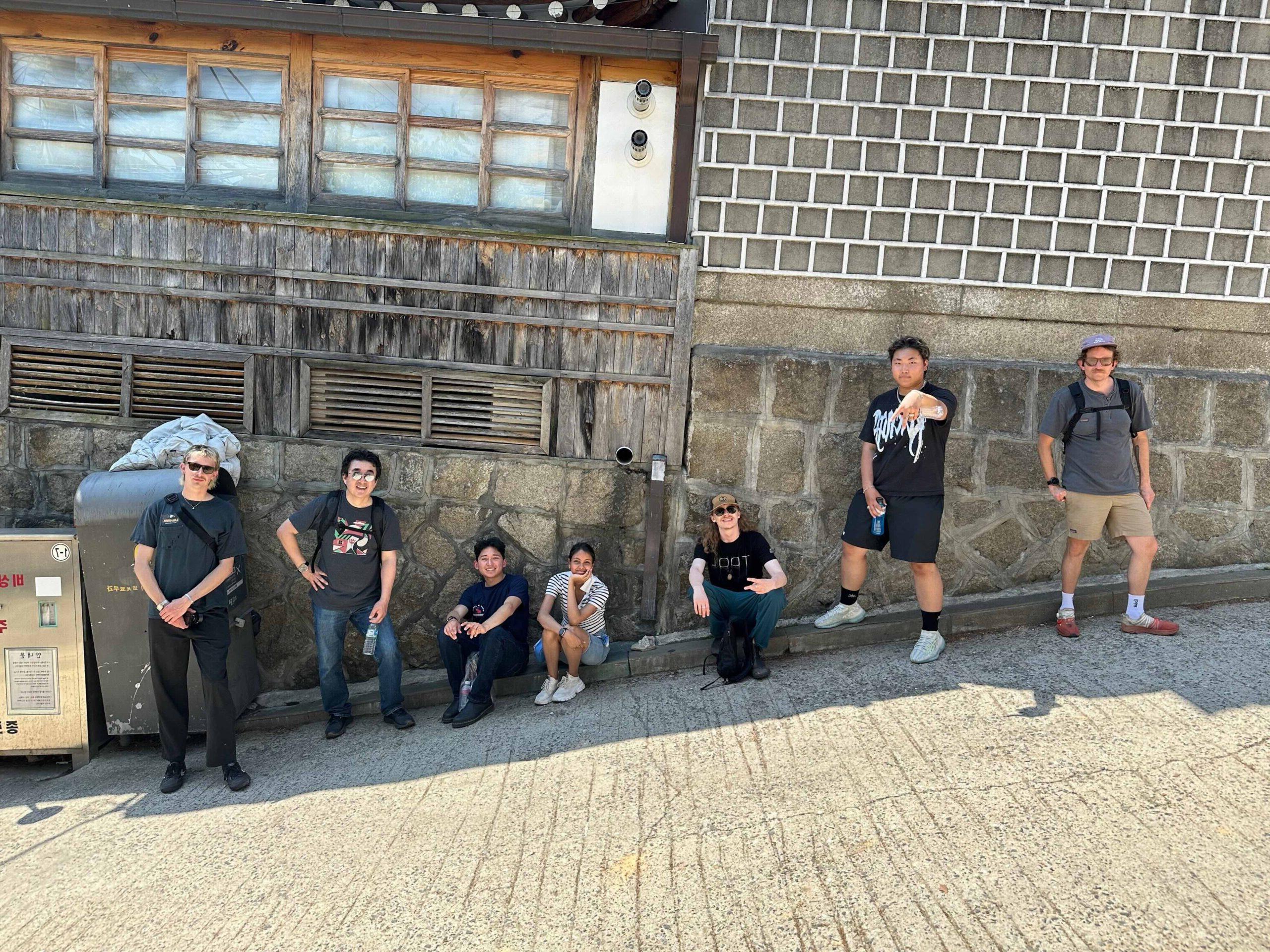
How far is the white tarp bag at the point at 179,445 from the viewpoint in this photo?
6.25 metres

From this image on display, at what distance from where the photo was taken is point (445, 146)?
22.1ft

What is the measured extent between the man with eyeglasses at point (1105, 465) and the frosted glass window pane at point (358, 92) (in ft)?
16.0

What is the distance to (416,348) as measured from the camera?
22.0ft

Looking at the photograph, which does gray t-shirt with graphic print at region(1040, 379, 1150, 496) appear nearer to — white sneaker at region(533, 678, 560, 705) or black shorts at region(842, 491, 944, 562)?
black shorts at region(842, 491, 944, 562)

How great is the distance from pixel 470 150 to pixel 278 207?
1.41m

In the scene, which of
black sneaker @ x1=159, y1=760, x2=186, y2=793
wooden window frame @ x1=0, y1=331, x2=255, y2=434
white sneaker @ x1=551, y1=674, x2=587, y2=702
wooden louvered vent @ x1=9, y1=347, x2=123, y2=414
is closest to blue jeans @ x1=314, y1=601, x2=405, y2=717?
black sneaker @ x1=159, y1=760, x2=186, y2=793

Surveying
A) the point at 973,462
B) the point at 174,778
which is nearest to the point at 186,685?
the point at 174,778

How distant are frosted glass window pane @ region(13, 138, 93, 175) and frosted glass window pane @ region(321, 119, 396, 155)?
1716 mm

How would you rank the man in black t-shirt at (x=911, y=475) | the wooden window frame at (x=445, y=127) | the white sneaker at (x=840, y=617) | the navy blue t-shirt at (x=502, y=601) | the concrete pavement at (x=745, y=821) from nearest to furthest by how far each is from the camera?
the concrete pavement at (x=745, y=821) → the man in black t-shirt at (x=911, y=475) → the navy blue t-shirt at (x=502, y=601) → the white sneaker at (x=840, y=617) → the wooden window frame at (x=445, y=127)

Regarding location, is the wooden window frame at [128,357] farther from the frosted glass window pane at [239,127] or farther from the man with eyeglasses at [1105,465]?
the man with eyeglasses at [1105,465]

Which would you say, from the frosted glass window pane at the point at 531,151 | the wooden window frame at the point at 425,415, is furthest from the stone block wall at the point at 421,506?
the frosted glass window pane at the point at 531,151

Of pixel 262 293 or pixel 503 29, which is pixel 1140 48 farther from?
pixel 262 293

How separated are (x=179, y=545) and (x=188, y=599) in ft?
1.07

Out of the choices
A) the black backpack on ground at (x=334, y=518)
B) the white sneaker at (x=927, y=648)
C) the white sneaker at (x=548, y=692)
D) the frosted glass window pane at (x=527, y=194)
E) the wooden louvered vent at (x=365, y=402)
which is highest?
the frosted glass window pane at (x=527, y=194)
